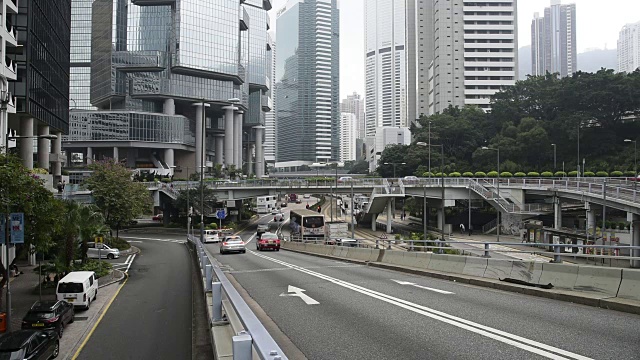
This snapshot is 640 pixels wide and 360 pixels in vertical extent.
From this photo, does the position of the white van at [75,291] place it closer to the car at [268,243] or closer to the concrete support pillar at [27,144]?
the car at [268,243]

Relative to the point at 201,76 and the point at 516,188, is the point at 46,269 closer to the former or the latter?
the point at 516,188

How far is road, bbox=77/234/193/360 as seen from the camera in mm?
16281

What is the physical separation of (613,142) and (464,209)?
90.4 ft

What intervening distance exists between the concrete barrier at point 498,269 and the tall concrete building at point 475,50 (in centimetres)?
13843

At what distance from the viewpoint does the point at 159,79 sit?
12788 cm

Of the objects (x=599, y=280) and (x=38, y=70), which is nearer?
(x=599, y=280)

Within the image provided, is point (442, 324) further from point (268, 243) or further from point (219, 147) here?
point (219, 147)

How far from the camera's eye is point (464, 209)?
8212 cm

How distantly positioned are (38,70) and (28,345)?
41788mm

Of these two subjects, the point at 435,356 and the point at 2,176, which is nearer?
the point at 435,356

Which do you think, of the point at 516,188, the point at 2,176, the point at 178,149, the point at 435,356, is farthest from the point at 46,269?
the point at 178,149

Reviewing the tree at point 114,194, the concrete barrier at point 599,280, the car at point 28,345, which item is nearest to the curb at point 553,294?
the concrete barrier at point 599,280

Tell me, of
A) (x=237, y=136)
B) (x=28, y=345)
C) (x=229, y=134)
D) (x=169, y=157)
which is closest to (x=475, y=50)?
(x=237, y=136)

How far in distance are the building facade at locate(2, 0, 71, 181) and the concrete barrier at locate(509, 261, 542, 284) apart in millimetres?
36228
